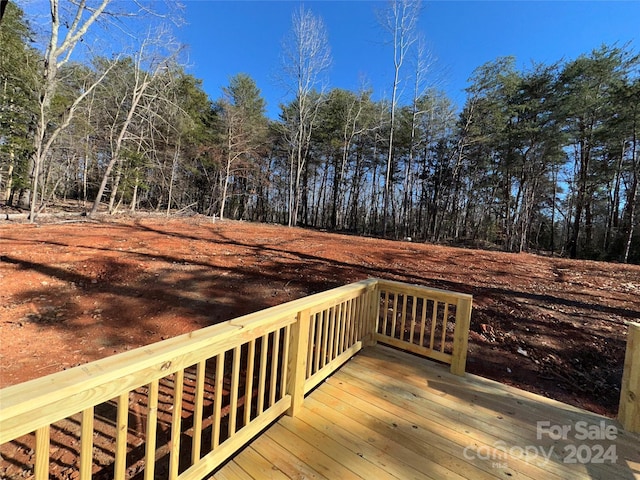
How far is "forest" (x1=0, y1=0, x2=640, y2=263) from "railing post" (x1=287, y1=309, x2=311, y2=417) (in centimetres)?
1200

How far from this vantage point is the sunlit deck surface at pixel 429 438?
1.63 meters

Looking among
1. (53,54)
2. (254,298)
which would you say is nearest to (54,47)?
(53,54)

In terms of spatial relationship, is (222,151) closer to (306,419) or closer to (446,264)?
(446,264)

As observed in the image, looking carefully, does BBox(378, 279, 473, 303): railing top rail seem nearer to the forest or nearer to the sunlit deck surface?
the sunlit deck surface

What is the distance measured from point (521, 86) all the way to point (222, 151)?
18.7 m

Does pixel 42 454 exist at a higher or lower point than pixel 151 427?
higher

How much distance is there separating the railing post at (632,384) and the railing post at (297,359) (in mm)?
2216

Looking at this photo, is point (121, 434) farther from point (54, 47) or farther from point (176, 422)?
point (54, 47)

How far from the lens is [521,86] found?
52.5 feet

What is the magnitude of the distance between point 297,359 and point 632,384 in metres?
2.36

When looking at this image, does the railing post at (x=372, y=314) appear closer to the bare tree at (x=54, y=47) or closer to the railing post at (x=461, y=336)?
the railing post at (x=461, y=336)

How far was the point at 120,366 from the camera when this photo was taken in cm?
105

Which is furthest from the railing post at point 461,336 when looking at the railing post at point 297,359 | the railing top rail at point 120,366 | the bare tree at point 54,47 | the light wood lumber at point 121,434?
the bare tree at point 54,47

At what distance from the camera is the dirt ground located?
3.25 metres
